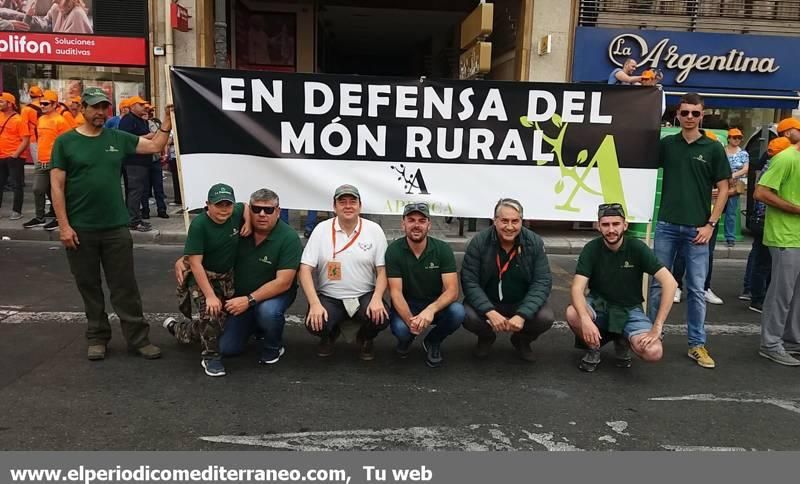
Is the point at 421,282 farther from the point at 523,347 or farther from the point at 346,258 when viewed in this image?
the point at 523,347

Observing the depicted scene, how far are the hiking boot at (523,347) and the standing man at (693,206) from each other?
1042mm

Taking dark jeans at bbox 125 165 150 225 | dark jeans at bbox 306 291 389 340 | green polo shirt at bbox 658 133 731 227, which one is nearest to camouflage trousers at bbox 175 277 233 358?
dark jeans at bbox 306 291 389 340

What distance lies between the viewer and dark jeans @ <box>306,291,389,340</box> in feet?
14.8

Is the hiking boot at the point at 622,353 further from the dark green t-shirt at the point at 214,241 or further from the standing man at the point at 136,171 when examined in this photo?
the standing man at the point at 136,171

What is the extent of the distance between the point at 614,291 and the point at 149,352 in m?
3.30

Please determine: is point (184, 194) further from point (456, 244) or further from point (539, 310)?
point (456, 244)

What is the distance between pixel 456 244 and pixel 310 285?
16.4 feet

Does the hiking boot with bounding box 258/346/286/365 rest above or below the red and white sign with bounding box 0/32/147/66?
below

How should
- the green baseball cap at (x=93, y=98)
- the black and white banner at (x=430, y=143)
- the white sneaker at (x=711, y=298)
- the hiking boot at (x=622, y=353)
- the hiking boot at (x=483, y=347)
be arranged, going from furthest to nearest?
the white sneaker at (x=711, y=298) → the black and white banner at (x=430, y=143) → the hiking boot at (x=483, y=347) → the hiking boot at (x=622, y=353) → the green baseball cap at (x=93, y=98)

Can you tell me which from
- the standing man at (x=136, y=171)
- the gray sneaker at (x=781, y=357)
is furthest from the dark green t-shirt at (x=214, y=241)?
the standing man at (x=136, y=171)

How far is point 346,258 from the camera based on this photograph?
14.9 feet

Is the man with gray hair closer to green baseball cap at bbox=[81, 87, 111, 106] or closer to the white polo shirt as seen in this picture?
the white polo shirt

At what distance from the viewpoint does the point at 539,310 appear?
4.50 m

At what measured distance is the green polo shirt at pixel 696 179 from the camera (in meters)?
4.70
